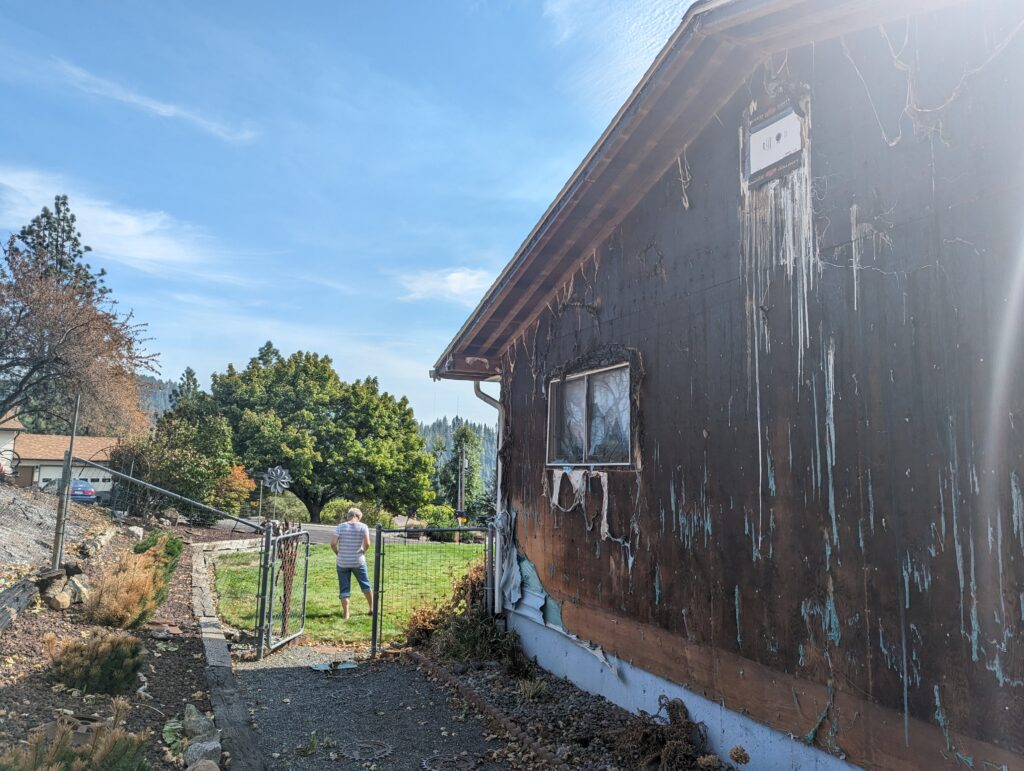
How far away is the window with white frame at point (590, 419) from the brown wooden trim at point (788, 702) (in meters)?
1.52

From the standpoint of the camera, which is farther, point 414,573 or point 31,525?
point 414,573

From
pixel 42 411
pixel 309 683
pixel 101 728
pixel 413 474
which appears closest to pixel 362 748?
pixel 309 683

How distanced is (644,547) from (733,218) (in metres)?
2.73

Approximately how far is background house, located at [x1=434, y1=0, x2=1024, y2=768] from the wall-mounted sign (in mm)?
20

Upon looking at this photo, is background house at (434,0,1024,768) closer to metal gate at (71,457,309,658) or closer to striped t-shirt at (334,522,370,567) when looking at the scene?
metal gate at (71,457,309,658)

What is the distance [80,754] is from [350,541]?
6.06 meters

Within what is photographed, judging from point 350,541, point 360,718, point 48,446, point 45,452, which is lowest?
point 360,718

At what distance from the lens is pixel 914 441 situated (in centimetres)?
335

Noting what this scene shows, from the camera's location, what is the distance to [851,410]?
12.1 feet

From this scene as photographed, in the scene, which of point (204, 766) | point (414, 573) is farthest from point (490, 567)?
point (414, 573)

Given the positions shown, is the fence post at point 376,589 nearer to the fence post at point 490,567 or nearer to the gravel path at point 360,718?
the gravel path at point 360,718

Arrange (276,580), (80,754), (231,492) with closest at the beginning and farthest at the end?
(80,754)
(276,580)
(231,492)

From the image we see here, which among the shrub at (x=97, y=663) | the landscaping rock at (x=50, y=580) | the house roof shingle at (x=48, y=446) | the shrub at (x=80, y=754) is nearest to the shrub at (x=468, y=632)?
the shrub at (x=97, y=663)

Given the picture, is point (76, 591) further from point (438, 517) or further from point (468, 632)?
point (438, 517)
